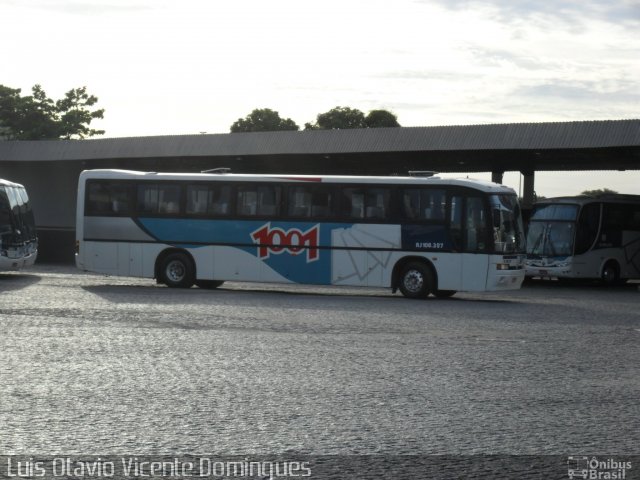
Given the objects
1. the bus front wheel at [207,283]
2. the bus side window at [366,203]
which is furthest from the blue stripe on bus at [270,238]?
the bus front wheel at [207,283]

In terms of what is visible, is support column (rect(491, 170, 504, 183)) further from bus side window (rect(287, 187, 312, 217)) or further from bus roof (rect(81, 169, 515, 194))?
bus side window (rect(287, 187, 312, 217))

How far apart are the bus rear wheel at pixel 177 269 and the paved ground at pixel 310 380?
20.8 ft

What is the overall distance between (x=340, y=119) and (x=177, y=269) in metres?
87.5

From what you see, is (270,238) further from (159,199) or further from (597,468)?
(597,468)

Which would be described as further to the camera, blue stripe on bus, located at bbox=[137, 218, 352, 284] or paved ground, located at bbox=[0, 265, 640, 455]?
blue stripe on bus, located at bbox=[137, 218, 352, 284]

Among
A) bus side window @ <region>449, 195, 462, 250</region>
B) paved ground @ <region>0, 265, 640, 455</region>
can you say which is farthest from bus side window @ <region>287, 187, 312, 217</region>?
paved ground @ <region>0, 265, 640, 455</region>

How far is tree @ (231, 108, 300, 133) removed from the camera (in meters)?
114

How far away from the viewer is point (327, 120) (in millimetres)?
112000

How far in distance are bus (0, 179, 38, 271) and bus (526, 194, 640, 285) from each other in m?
15.3

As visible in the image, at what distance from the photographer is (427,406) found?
29.7 feet

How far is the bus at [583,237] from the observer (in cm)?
3606

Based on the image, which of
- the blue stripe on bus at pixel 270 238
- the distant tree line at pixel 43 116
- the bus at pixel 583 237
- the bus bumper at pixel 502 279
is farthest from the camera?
the distant tree line at pixel 43 116

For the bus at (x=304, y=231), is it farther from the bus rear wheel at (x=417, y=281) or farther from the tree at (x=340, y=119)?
the tree at (x=340, y=119)

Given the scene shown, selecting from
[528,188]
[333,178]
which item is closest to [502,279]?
[333,178]
